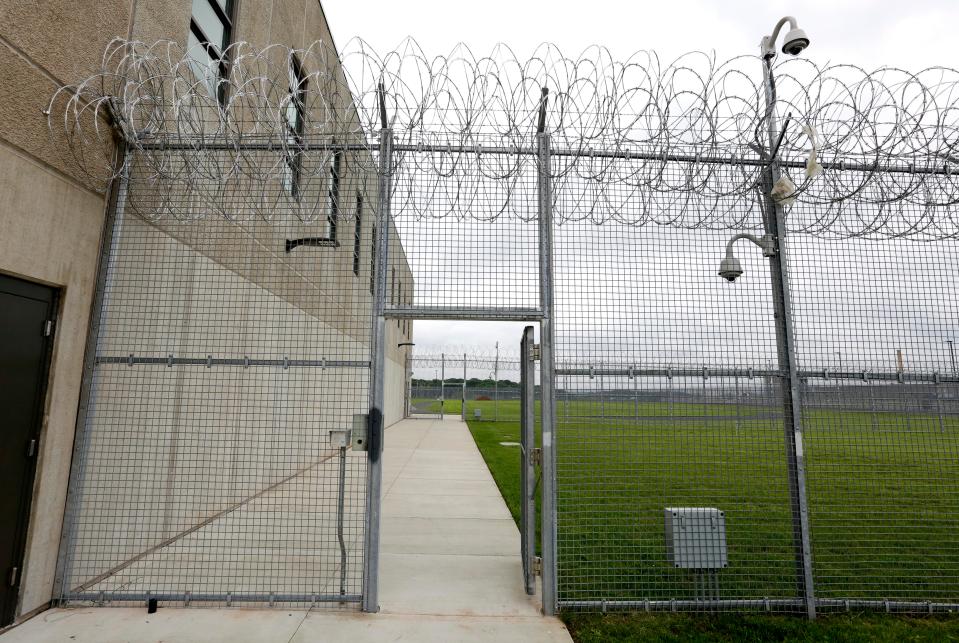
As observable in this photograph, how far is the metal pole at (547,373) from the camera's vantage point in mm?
3961

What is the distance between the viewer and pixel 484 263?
4309 millimetres

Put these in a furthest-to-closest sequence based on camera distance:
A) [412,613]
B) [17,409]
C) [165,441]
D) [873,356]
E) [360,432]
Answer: [165,441] → [873,356] → [360,432] → [412,613] → [17,409]

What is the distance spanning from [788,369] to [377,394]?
11.0 feet

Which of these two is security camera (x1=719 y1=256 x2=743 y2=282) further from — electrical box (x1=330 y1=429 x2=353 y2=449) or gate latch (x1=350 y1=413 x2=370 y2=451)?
electrical box (x1=330 y1=429 x2=353 y2=449)

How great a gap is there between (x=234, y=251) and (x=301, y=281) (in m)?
2.23

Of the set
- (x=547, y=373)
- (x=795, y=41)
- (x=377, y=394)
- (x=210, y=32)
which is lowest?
(x=377, y=394)

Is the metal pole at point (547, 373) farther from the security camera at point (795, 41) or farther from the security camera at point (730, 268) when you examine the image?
the security camera at point (795, 41)

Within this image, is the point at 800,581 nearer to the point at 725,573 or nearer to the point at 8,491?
the point at 725,573

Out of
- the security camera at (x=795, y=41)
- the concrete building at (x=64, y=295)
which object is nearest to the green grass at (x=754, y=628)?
the concrete building at (x=64, y=295)

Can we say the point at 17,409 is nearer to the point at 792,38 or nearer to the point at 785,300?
the point at 785,300

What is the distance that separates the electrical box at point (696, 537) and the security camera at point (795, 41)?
386 centimetres

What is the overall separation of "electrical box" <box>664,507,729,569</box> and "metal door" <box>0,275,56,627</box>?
4.88 metres

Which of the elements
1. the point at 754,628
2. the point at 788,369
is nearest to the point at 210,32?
the point at 788,369

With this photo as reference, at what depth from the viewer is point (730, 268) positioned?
4.11m
